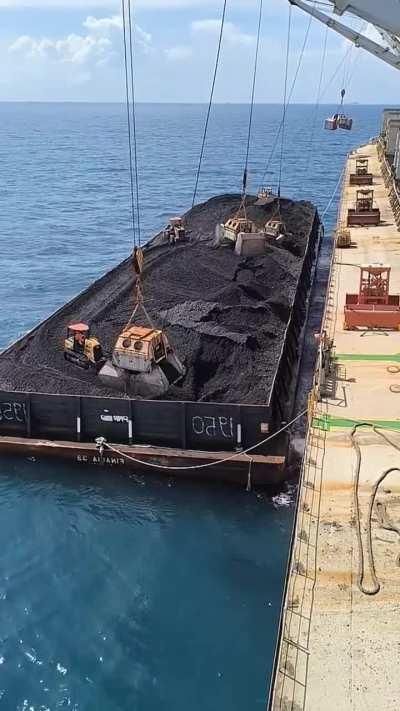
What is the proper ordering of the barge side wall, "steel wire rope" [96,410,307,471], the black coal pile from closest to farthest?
"steel wire rope" [96,410,307,471], the barge side wall, the black coal pile

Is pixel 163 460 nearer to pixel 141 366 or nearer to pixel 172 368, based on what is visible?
pixel 141 366

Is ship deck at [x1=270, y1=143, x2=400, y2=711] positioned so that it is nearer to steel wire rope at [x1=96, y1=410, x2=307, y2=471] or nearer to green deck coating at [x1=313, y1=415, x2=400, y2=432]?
green deck coating at [x1=313, y1=415, x2=400, y2=432]

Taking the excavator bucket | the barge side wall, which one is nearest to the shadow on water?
the barge side wall

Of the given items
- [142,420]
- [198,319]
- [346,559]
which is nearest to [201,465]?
[142,420]

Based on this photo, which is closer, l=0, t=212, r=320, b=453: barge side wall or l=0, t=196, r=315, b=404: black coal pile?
l=0, t=212, r=320, b=453: barge side wall

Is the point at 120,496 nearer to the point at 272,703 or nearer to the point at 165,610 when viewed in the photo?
the point at 165,610

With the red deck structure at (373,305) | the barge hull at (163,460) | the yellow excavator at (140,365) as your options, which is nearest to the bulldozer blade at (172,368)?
the yellow excavator at (140,365)
